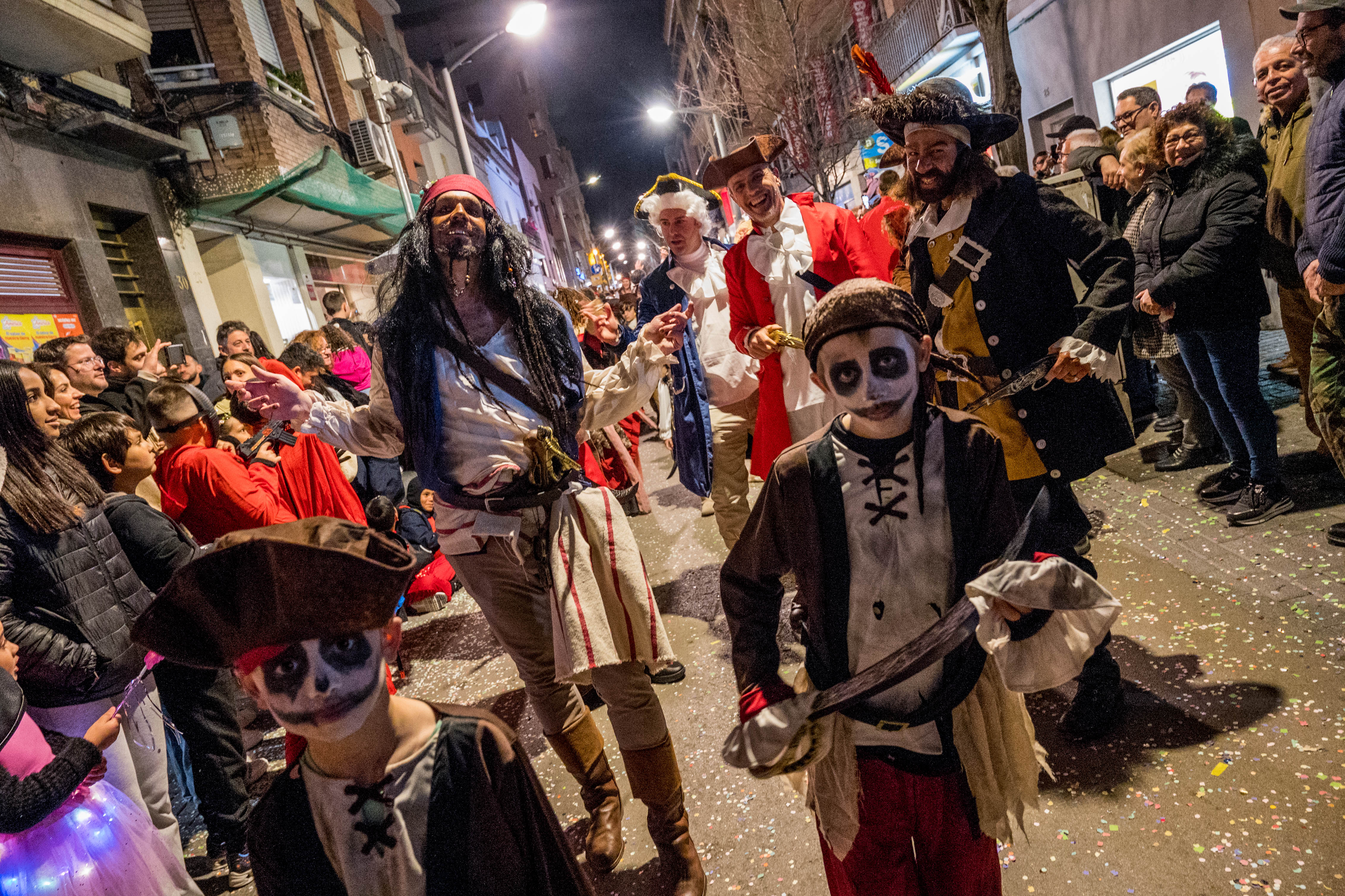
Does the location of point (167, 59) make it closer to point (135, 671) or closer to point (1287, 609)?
point (135, 671)

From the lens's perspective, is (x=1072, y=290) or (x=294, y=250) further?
(x=294, y=250)

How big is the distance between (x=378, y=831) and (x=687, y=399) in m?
2.97

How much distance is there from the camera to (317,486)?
12.8 feet

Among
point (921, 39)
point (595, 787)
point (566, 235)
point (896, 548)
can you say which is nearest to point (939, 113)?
point (896, 548)

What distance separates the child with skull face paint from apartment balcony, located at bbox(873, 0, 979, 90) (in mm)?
14148

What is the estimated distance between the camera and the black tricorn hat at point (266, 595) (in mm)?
1111

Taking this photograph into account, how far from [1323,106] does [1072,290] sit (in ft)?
5.00

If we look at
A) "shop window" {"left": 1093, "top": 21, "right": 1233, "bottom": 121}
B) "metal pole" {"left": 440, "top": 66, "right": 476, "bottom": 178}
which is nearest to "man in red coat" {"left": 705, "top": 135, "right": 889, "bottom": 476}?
"shop window" {"left": 1093, "top": 21, "right": 1233, "bottom": 121}

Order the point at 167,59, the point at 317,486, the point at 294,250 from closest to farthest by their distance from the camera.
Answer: the point at 317,486 → the point at 167,59 → the point at 294,250

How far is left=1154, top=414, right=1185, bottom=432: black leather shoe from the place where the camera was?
17.7ft

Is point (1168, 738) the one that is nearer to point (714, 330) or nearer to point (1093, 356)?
point (1093, 356)

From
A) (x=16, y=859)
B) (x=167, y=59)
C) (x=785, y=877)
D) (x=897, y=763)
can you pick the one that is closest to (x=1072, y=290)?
(x=897, y=763)

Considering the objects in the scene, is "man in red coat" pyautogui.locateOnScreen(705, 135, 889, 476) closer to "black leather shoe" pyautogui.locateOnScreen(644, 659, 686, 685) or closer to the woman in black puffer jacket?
"black leather shoe" pyautogui.locateOnScreen(644, 659, 686, 685)

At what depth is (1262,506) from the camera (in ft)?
12.3
